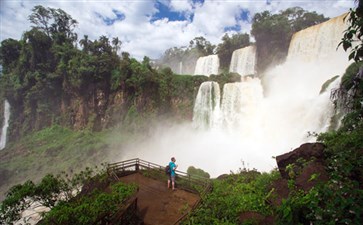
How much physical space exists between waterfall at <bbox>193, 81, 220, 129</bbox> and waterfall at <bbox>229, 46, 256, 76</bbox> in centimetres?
957

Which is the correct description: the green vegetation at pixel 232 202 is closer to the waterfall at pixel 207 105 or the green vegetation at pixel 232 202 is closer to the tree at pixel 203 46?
the waterfall at pixel 207 105

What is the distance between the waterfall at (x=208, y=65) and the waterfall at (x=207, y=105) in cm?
1233

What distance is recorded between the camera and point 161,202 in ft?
26.0

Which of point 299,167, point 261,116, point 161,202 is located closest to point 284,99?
point 261,116

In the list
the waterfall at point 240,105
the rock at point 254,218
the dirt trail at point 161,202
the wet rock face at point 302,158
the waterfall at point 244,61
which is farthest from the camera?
the waterfall at point 244,61

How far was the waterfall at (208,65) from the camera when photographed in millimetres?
39947

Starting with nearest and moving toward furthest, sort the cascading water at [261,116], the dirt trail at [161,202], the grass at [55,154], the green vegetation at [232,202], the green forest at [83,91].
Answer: the green vegetation at [232,202], the dirt trail at [161,202], the cascading water at [261,116], the grass at [55,154], the green forest at [83,91]

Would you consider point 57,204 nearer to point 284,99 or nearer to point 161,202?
point 161,202

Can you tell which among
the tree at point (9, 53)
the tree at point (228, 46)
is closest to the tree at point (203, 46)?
the tree at point (228, 46)

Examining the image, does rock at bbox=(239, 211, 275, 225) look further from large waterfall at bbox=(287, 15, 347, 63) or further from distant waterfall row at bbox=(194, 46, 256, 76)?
distant waterfall row at bbox=(194, 46, 256, 76)

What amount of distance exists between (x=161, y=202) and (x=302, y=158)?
516cm

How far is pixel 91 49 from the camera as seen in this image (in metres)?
35.8

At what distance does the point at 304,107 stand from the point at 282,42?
1752 centimetres

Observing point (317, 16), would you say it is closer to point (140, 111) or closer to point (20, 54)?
point (140, 111)
